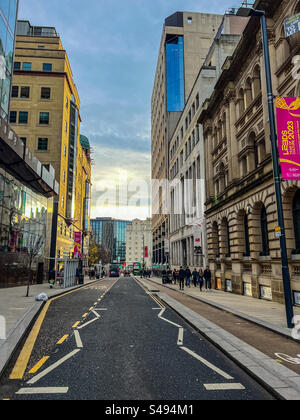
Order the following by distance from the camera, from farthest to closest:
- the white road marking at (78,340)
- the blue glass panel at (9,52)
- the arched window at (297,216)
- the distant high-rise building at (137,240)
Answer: the distant high-rise building at (137,240) < the blue glass panel at (9,52) < the arched window at (297,216) < the white road marking at (78,340)

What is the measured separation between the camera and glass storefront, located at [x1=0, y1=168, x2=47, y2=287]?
24.2 m

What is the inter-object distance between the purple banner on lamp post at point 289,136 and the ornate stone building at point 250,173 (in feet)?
17.1

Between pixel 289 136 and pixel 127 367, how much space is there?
29.9ft

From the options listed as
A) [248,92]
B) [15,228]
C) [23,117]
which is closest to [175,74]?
[23,117]

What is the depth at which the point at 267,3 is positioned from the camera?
1700 centimetres

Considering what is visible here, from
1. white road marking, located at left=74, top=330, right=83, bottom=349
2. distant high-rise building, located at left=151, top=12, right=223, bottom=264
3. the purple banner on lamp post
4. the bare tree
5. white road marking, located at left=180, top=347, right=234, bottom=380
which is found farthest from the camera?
distant high-rise building, located at left=151, top=12, right=223, bottom=264

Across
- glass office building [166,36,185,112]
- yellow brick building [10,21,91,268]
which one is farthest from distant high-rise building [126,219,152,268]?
yellow brick building [10,21,91,268]

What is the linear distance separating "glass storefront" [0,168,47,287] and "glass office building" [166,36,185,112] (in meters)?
45.0

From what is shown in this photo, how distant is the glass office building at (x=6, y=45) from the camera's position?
21219mm

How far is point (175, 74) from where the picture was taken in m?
66.3

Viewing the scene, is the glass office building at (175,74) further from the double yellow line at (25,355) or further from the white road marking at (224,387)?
the white road marking at (224,387)

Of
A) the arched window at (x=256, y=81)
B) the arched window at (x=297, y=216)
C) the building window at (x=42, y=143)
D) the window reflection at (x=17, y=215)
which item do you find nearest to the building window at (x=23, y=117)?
the building window at (x=42, y=143)

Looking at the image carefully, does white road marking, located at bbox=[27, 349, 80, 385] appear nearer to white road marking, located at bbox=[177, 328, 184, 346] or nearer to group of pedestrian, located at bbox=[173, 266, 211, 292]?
white road marking, located at bbox=[177, 328, 184, 346]
